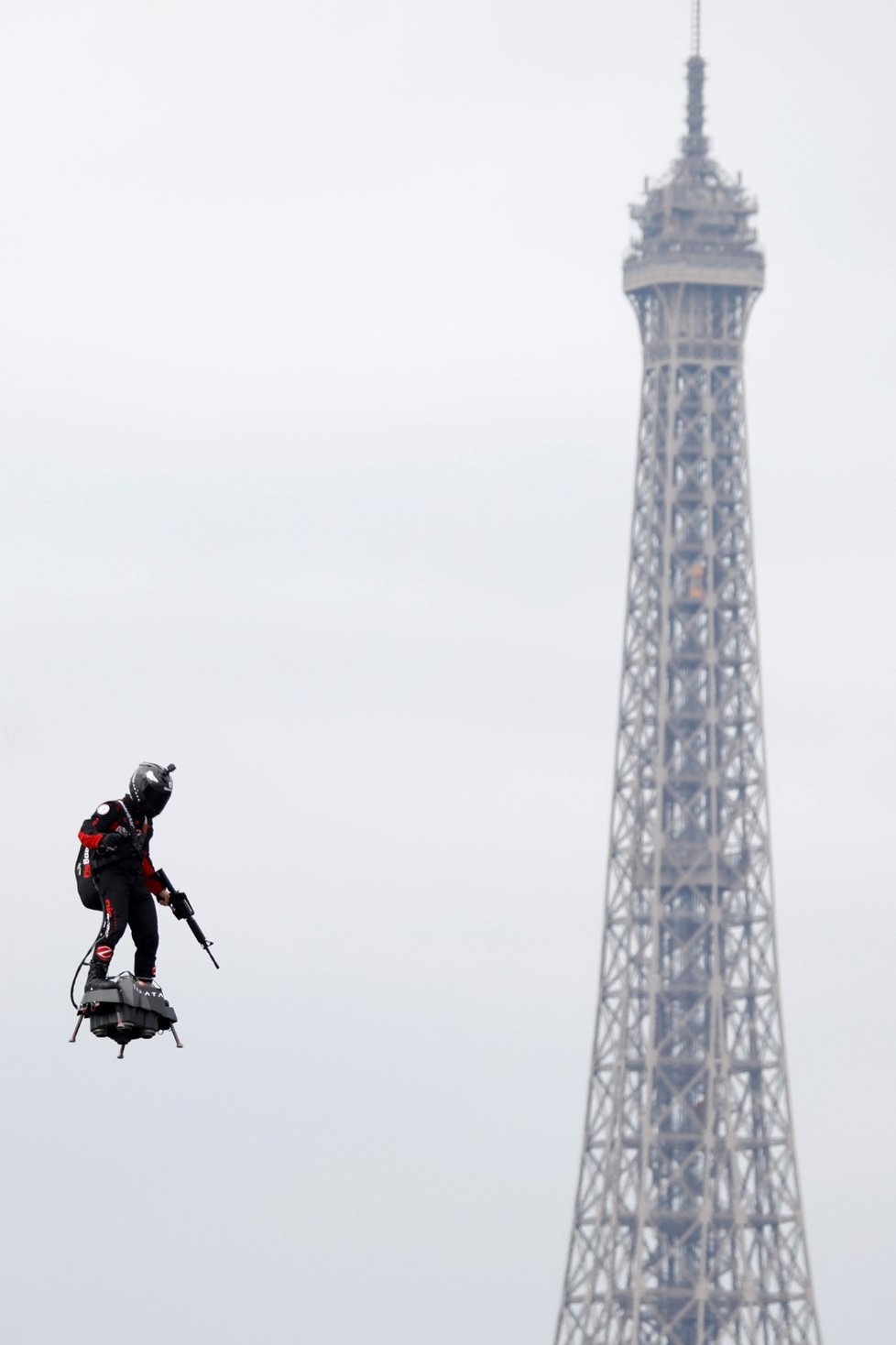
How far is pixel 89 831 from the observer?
70.1 meters

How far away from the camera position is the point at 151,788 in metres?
70.2

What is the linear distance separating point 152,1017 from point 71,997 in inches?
49.1

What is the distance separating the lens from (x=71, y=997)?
69.8 m

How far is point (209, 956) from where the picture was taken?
6981 centimetres

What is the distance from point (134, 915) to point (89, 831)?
1.58 meters

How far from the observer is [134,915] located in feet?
232

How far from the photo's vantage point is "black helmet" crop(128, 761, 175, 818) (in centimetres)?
6969

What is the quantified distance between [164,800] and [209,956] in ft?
7.75

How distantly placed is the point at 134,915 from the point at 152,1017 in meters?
1.64

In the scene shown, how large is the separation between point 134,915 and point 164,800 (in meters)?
1.93

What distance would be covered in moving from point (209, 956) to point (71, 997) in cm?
209

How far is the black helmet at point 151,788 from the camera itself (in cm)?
6969
